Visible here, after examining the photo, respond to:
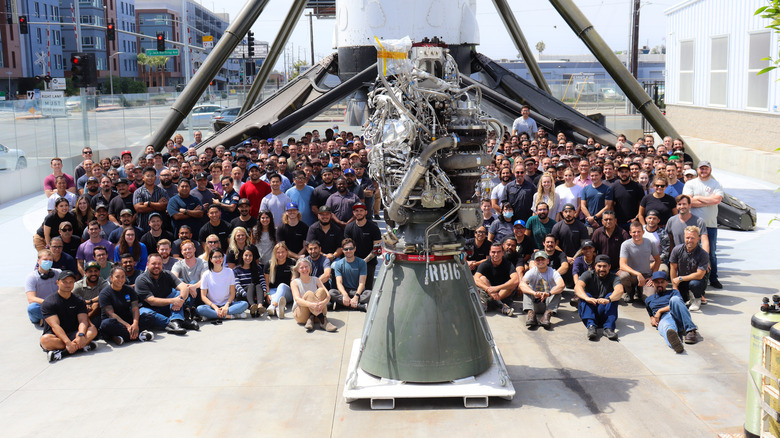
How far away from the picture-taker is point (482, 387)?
7039 mm

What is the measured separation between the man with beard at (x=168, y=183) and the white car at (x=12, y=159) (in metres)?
9.90

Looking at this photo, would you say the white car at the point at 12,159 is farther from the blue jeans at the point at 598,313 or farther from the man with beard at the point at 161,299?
the blue jeans at the point at 598,313

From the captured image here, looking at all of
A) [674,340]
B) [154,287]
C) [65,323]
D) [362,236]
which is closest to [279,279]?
[362,236]

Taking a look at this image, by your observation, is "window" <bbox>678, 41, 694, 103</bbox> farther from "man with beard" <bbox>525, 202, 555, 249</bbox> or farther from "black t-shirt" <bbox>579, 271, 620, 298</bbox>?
"black t-shirt" <bbox>579, 271, 620, 298</bbox>

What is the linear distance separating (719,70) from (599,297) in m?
17.9

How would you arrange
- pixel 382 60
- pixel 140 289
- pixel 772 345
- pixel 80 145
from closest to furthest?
pixel 772 345 < pixel 382 60 < pixel 140 289 < pixel 80 145

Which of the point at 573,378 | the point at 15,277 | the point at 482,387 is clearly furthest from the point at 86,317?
the point at 573,378

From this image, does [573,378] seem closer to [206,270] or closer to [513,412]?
[513,412]

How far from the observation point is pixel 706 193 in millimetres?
11016


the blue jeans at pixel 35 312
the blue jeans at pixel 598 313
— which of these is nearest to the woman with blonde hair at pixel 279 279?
the blue jeans at pixel 35 312

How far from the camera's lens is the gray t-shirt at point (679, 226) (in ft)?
34.4

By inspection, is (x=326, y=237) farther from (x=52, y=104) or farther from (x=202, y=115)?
(x=202, y=115)

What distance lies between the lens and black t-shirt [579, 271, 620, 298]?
9.59 meters

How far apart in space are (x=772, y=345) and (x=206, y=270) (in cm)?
706
